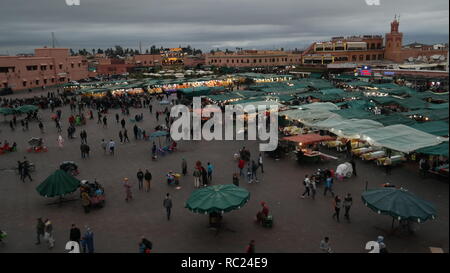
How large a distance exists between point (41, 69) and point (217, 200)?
197 ft

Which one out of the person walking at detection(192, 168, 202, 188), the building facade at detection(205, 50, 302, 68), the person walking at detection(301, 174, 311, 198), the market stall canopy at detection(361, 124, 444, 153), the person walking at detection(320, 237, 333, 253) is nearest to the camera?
the person walking at detection(320, 237, 333, 253)

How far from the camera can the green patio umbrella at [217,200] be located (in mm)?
9141

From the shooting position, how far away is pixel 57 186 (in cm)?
1155

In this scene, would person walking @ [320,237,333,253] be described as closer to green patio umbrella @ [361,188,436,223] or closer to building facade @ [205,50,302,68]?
green patio umbrella @ [361,188,436,223]

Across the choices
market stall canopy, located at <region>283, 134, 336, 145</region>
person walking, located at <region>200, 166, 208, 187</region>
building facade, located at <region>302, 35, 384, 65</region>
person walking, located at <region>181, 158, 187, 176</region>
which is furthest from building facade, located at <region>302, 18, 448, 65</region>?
person walking, located at <region>200, 166, 208, 187</region>

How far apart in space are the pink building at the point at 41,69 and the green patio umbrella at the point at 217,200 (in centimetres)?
5403

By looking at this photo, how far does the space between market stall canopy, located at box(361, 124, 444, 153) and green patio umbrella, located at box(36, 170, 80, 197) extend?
12.5m

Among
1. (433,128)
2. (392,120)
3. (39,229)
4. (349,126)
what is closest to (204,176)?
(39,229)

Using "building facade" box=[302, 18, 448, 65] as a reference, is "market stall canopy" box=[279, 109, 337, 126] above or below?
below

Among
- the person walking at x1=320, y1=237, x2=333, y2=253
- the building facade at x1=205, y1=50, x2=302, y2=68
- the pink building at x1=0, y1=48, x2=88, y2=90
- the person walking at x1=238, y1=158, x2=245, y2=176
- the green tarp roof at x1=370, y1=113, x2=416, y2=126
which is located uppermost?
the building facade at x1=205, y1=50, x2=302, y2=68

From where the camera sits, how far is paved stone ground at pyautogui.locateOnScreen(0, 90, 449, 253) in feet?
29.8

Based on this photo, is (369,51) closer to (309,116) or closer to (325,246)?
(309,116)

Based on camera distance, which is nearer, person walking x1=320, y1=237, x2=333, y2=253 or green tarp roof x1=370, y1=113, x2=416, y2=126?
person walking x1=320, y1=237, x2=333, y2=253
